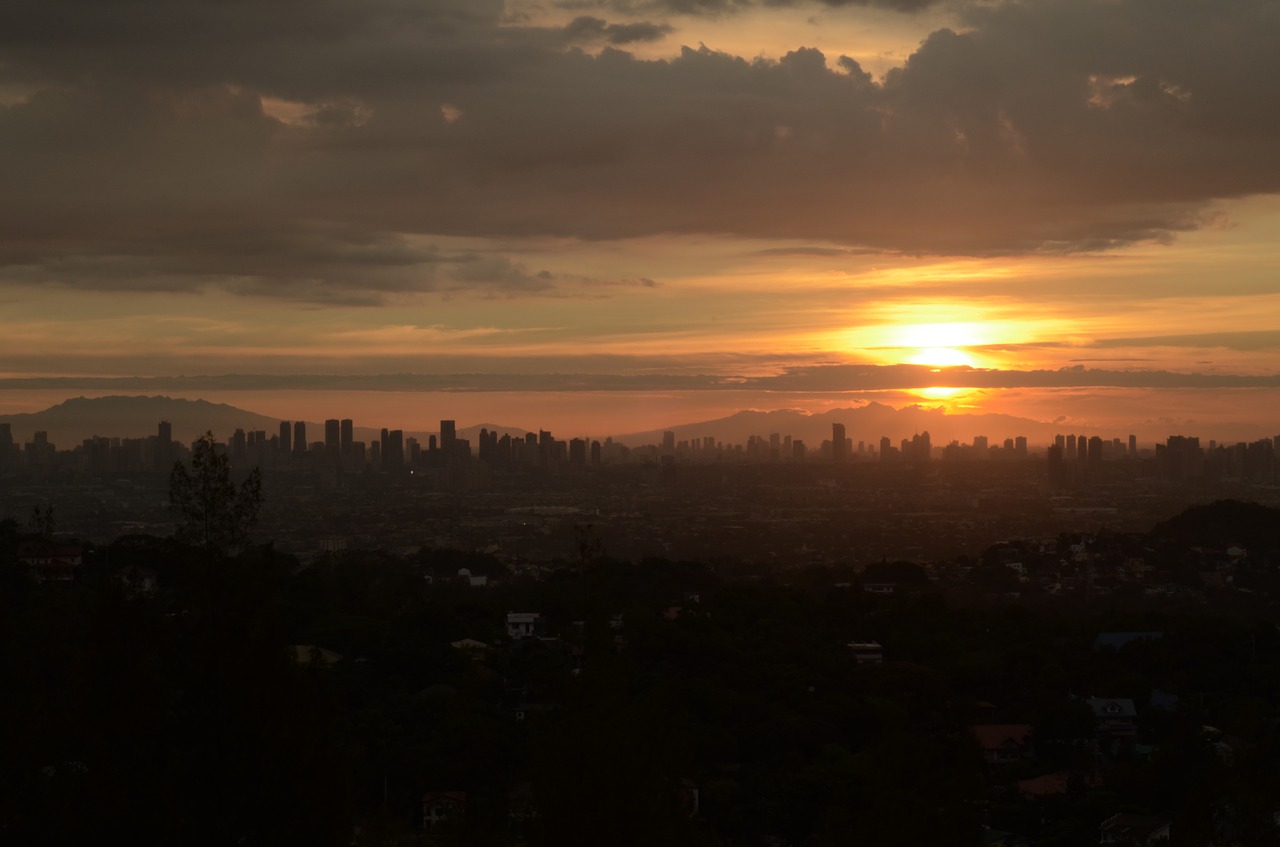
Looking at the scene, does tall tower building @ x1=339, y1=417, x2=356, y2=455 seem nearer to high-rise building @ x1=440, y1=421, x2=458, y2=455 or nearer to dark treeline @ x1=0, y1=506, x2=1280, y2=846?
high-rise building @ x1=440, y1=421, x2=458, y2=455

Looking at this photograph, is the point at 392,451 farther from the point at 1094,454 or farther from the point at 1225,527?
the point at 1225,527

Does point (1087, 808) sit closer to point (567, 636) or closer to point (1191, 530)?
point (567, 636)

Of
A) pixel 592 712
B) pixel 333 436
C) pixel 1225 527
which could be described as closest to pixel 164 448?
pixel 333 436

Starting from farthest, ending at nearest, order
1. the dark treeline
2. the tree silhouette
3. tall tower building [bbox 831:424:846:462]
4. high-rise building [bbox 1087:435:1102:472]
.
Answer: tall tower building [bbox 831:424:846:462]
high-rise building [bbox 1087:435:1102:472]
the tree silhouette
the dark treeline

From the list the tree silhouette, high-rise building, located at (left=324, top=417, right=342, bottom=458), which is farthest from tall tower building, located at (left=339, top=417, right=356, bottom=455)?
the tree silhouette

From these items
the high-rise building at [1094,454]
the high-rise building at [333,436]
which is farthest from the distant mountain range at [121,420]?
the high-rise building at [1094,454]

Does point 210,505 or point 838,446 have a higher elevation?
point 838,446
